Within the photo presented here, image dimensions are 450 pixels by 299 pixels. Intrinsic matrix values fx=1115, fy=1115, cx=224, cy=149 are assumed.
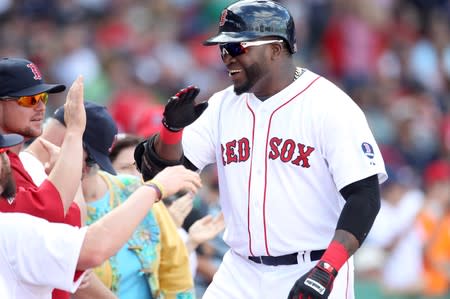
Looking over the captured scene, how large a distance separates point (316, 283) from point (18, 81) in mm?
1508

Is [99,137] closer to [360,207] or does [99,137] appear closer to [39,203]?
[39,203]

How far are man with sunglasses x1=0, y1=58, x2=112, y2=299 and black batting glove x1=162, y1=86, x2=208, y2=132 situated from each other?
517 millimetres

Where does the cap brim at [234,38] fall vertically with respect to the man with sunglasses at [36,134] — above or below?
above

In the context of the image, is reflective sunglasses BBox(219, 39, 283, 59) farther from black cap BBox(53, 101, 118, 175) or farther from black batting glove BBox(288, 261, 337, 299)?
black batting glove BBox(288, 261, 337, 299)

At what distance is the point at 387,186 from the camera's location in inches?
442

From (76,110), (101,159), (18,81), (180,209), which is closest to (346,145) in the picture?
(76,110)

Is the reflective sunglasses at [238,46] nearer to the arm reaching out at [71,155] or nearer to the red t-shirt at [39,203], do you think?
the arm reaching out at [71,155]

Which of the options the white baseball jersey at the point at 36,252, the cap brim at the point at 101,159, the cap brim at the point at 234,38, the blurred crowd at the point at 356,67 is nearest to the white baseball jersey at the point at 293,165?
the cap brim at the point at 234,38

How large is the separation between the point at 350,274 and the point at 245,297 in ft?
1.58

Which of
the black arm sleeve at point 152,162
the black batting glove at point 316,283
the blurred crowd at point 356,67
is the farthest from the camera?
the blurred crowd at point 356,67

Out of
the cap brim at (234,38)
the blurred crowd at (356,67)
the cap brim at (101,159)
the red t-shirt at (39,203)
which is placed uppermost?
the cap brim at (234,38)

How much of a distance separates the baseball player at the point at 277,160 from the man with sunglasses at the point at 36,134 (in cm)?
61

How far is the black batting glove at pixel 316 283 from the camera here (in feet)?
14.8

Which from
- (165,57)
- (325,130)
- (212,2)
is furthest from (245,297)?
(212,2)
